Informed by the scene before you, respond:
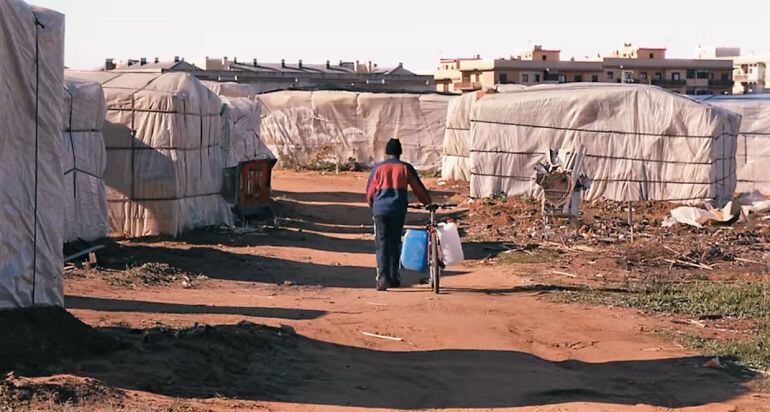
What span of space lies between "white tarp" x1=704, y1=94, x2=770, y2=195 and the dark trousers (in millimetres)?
15086

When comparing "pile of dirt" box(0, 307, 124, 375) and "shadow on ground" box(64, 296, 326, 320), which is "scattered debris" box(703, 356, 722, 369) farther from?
"pile of dirt" box(0, 307, 124, 375)

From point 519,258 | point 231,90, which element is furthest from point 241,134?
point 231,90

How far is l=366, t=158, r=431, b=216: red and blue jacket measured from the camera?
11.3 metres

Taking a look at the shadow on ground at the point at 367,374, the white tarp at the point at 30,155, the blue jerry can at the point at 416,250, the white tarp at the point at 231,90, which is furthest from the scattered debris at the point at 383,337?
the white tarp at the point at 231,90

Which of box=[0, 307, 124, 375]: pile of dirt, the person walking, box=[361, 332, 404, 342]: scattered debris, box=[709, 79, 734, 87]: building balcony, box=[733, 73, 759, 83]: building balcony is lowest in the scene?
box=[361, 332, 404, 342]: scattered debris

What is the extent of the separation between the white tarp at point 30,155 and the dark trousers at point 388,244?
393 centimetres

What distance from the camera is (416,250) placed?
1187cm

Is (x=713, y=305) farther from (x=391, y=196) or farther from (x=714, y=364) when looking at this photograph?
(x=391, y=196)

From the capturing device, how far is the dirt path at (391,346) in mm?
7133

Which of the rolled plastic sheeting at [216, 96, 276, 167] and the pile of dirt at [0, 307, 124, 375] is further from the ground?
the rolled plastic sheeting at [216, 96, 276, 167]

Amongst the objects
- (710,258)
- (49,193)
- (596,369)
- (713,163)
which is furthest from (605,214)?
(49,193)

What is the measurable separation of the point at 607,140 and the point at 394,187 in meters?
11.2

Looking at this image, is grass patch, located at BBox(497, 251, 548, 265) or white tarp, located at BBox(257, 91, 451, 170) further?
white tarp, located at BBox(257, 91, 451, 170)

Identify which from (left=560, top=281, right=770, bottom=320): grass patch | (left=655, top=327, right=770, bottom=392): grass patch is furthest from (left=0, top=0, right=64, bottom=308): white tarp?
(left=560, top=281, right=770, bottom=320): grass patch
